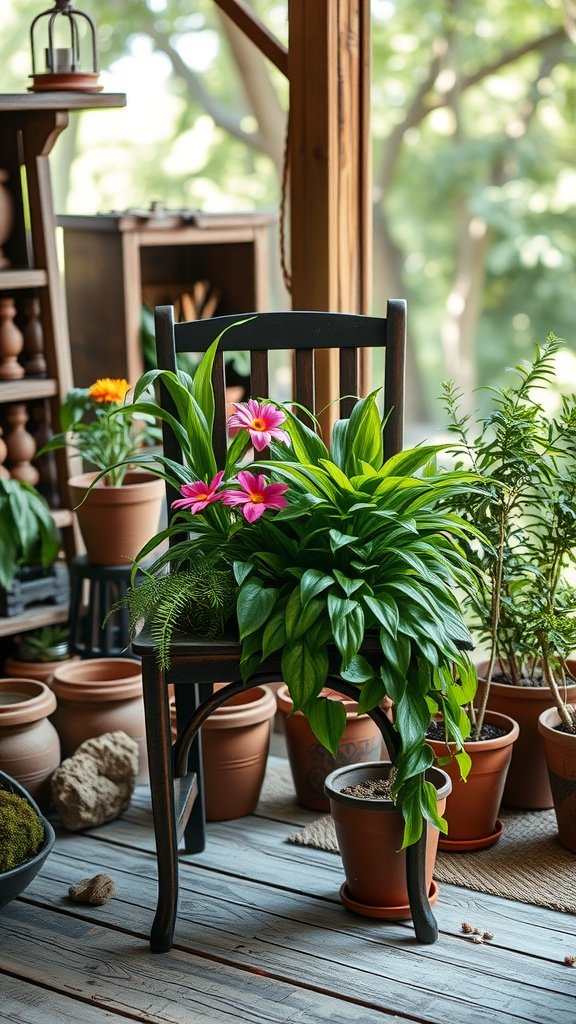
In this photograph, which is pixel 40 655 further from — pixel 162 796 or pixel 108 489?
pixel 162 796

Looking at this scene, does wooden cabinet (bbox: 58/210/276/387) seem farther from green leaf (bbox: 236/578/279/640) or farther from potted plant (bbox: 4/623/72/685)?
green leaf (bbox: 236/578/279/640)

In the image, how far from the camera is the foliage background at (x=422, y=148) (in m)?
6.96

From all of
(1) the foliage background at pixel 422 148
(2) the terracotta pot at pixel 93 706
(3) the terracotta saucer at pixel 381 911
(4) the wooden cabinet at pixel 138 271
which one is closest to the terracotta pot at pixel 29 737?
(2) the terracotta pot at pixel 93 706

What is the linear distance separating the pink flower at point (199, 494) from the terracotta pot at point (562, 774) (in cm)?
97

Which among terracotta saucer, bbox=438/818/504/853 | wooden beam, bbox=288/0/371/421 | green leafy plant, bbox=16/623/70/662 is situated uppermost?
wooden beam, bbox=288/0/371/421

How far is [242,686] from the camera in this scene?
2.12 meters

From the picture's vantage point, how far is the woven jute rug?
7.88ft

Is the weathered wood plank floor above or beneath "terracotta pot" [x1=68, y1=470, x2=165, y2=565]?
beneath

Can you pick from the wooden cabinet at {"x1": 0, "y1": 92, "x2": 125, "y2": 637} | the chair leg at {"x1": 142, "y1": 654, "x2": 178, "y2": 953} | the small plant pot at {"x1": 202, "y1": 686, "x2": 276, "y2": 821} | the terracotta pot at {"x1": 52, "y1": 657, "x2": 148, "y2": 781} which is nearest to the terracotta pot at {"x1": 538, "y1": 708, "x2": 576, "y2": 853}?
the small plant pot at {"x1": 202, "y1": 686, "x2": 276, "y2": 821}

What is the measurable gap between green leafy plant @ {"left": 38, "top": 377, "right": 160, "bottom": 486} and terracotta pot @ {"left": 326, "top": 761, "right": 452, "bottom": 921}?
3.42ft

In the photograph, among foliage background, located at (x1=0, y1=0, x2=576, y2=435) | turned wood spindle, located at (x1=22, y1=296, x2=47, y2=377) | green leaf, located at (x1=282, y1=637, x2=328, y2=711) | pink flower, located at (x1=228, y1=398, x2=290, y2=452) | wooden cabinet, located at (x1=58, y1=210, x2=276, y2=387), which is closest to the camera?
green leaf, located at (x1=282, y1=637, x2=328, y2=711)

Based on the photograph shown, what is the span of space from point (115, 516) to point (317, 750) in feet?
2.53

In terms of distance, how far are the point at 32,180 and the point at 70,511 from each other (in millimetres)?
894

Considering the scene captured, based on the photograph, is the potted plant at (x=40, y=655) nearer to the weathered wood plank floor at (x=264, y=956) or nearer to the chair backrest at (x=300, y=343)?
the weathered wood plank floor at (x=264, y=956)
